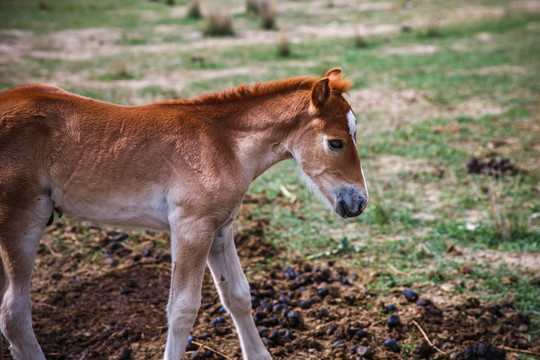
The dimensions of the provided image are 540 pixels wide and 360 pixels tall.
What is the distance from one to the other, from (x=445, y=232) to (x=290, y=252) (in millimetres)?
1783

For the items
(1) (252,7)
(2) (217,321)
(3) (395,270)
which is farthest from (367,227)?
(1) (252,7)

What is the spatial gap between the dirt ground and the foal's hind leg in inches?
24.0

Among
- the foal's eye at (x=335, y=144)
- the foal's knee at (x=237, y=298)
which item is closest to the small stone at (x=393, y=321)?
the foal's knee at (x=237, y=298)

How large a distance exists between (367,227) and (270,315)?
2.01 metres

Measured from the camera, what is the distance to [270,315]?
421cm

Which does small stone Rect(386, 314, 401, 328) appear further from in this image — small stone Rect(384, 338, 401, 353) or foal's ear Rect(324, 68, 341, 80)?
foal's ear Rect(324, 68, 341, 80)

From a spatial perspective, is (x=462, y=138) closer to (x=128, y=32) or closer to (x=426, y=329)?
(x=426, y=329)

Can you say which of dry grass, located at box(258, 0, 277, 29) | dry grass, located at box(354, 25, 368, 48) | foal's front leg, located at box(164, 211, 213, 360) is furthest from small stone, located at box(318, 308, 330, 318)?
dry grass, located at box(258, 0, 277, 29)

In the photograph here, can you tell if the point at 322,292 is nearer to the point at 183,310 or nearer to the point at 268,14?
the point at 183,310

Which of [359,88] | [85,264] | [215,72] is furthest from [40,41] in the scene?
[85,264]

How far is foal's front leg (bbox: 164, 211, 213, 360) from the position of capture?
2965mm

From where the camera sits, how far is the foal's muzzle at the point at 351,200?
315 cm

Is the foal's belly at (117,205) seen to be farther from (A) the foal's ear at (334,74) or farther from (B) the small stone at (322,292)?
(B) the small stone at (322,292)

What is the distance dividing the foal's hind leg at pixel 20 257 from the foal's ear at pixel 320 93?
69.8 inches
